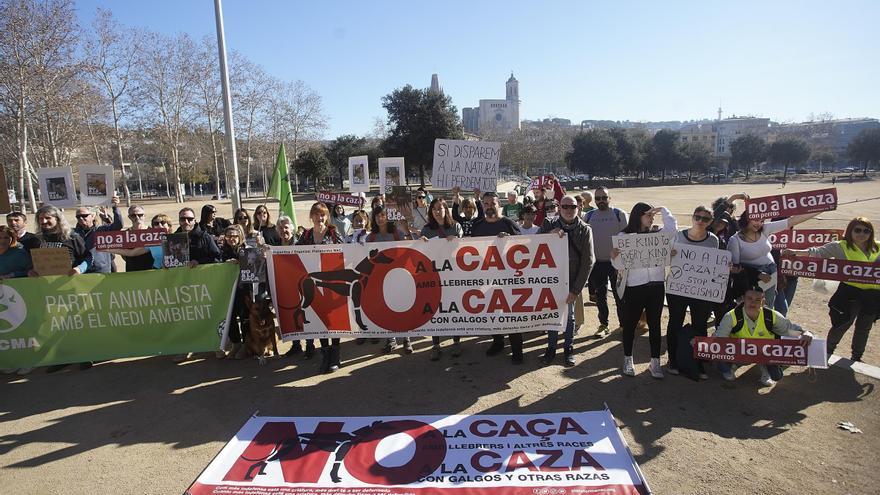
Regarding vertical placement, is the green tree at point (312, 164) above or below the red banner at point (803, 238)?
above

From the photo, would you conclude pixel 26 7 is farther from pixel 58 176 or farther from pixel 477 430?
pixel 477 430

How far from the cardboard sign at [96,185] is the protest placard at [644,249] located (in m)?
8.37

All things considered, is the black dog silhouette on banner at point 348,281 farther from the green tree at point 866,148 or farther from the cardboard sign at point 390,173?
the green tree at point 866,148

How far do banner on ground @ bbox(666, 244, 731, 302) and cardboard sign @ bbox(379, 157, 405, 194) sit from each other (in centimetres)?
797

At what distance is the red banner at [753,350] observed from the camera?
170 inches

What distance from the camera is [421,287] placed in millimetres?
5363

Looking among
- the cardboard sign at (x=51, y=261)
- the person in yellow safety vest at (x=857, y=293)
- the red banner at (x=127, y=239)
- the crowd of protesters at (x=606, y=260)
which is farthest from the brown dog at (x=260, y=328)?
the person in yellow safety vest at (x=857, y=293)

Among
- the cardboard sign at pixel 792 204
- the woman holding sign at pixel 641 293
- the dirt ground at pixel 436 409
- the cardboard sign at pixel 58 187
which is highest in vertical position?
the cardboard sign at pixel 58 187

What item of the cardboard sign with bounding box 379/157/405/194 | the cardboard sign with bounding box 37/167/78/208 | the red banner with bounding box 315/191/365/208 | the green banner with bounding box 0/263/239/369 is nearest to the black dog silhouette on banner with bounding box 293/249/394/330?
the green banner with bounding box 0/263/239/369

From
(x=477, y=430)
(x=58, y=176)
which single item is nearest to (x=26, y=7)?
(x=58, y=176)

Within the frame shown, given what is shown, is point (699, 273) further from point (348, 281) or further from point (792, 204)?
point (348, 281)

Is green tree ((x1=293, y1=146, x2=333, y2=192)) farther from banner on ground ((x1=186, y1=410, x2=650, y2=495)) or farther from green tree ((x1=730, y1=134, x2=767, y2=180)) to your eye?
green tree ((x1=730, y1=134, x2=767, y2=180))

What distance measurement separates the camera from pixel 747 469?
339 centimetres

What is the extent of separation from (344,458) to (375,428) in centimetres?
47
